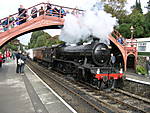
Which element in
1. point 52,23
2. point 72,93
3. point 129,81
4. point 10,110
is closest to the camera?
point 10,110

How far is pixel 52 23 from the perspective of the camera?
1281 cm

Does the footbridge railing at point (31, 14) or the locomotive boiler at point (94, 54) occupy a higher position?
the footbridge railing at point (31, 14)

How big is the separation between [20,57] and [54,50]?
3.17 metres

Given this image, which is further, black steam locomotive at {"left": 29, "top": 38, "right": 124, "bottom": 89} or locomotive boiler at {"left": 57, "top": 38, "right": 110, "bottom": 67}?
locomotive boiler at {"left": 57, "top": 38, "right": 110, "bottom": 67}

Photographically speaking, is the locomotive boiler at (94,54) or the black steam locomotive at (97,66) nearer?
the black steam locomotive at (97,66)

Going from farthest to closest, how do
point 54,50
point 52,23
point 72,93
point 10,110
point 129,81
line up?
point 54,50
point 52,23
point 129,81
point 72,93
point 10,110

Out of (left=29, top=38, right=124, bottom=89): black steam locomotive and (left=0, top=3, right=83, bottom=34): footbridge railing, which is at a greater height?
(left=0, top=3, right=83, bottom=34): footbridge railing

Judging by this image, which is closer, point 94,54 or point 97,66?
point 94,54

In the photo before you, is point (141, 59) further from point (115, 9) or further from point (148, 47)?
point (115, 9)

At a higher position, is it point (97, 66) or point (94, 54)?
point (94, 54)

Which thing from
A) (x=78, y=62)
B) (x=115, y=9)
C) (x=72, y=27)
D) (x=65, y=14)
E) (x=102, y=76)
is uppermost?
(x=115, y=9)

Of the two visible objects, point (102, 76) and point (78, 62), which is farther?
point (78, 62)

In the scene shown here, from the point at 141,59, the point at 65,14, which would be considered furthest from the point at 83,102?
the point at 141,59

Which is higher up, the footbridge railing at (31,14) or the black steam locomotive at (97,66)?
the footbridge railing at (31,14)
